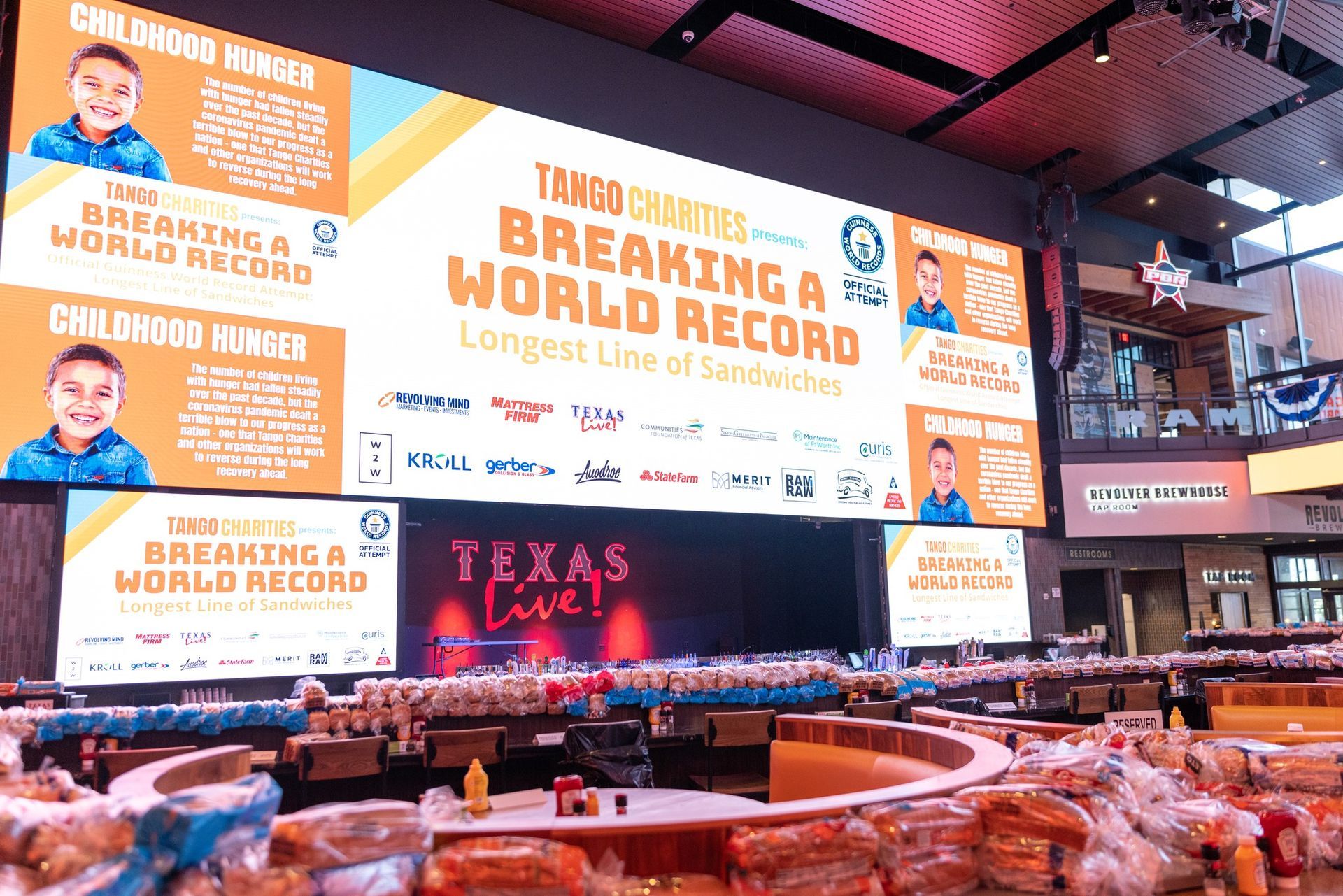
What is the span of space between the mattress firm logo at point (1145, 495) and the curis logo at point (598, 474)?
22.1 feet

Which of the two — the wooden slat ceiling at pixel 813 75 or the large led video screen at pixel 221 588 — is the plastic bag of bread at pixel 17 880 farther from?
the wooden slat ceiling at pixel 813 75

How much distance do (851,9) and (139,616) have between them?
7857mm

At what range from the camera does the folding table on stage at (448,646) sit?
8.16 m

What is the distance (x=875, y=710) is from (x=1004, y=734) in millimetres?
2236

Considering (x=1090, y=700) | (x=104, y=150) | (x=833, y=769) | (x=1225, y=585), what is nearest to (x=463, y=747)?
(x=833, y=769)

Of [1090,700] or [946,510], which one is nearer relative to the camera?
[1090,700]

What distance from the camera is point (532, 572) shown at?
29.5 ft

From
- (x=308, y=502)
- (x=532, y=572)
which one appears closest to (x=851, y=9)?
(x=532, y=572)

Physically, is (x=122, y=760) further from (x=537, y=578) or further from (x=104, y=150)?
(x=537, y=578)

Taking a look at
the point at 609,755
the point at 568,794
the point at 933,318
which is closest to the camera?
the point at 568,794

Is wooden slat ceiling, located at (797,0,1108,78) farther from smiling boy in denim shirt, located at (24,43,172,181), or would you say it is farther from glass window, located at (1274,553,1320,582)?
glass window, located at (1274,553,1320,582)

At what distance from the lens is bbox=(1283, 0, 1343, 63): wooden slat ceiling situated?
32.2 ft

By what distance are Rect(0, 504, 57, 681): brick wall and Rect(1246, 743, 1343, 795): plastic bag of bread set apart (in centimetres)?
605

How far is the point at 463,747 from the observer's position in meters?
4.43
